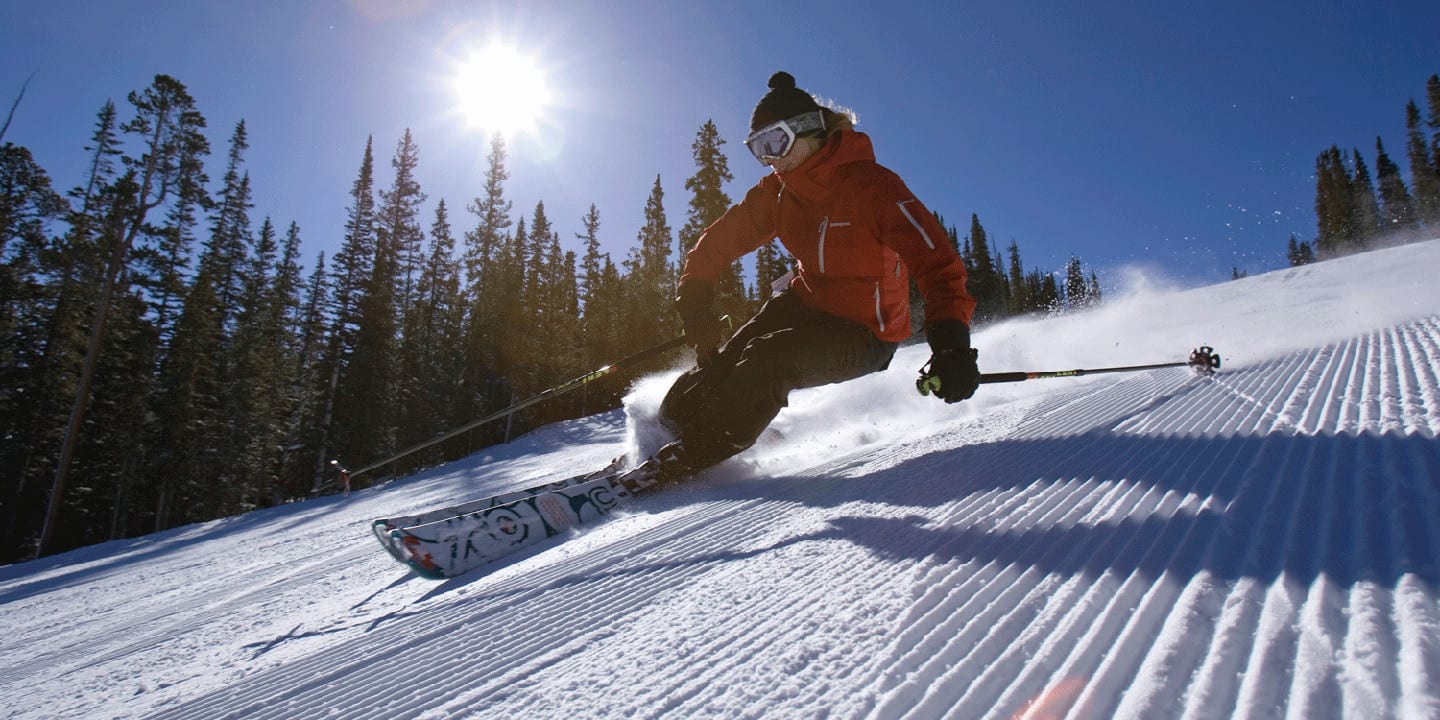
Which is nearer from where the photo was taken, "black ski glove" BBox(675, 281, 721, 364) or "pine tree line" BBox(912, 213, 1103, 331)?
"black ski glove" BBox(675, 281, 721, 364)

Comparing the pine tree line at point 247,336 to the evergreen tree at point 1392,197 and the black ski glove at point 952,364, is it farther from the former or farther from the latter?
the evergreen tree at point 1392,197

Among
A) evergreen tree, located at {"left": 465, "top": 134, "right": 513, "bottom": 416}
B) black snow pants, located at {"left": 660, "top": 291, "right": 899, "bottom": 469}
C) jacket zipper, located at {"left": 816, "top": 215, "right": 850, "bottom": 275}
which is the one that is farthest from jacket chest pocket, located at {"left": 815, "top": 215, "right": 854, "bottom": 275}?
evergreen tree, located at {"left": 465, "top": 134, "right": 513, "bottom": 416}

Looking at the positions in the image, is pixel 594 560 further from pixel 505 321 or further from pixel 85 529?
pixel 85 529

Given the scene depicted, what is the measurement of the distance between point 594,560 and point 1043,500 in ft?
5.35

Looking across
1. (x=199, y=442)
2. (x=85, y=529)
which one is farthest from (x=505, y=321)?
(x=85, y=529)

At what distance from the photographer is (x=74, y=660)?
291cm

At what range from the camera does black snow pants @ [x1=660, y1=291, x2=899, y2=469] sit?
3.75 metres

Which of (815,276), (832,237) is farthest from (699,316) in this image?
(832,237)

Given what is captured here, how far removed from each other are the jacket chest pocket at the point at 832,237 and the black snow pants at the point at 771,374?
1.38 ft

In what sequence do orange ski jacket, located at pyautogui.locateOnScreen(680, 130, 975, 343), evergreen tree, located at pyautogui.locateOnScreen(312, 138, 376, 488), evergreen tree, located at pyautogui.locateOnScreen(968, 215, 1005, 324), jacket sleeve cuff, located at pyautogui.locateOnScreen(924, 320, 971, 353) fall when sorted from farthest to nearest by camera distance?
evergreen tree, located at pyautogui.locateOnScreen(968, 215, 1005, 324)
evergreen tree, located at pyautogui.locateOnScreen(312, 138, 376, 488)
orange ski jacket, located at pyautogui.locateOnScreen(680, 130, 975, 343)
jacket sleeve cuff, located at pyautogui.locateOnScreen(924, 320, 971, 353)

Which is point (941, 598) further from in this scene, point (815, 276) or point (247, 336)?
point (247, 336)

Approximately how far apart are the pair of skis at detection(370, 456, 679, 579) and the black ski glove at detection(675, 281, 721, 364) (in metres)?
1.06

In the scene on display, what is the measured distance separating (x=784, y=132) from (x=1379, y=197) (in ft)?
250

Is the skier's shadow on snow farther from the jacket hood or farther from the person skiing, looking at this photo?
the jacket hood
